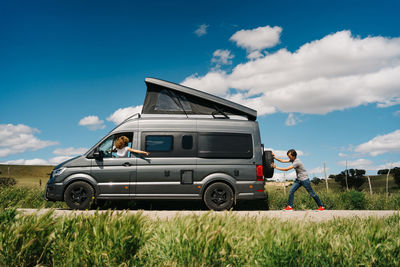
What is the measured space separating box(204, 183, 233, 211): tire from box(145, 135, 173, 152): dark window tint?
153cm

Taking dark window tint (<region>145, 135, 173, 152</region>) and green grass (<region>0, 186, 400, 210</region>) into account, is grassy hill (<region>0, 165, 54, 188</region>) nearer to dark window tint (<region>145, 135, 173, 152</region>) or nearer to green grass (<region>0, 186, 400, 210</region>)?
green grass (<region>0, 186, 400, 210</region>)

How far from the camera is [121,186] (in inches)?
319

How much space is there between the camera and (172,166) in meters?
8.10

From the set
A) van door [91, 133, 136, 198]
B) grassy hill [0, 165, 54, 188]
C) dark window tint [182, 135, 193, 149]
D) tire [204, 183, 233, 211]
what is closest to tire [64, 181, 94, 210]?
van door [91, 133, 136, 198]

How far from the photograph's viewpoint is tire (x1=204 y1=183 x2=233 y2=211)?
8094 millimetres

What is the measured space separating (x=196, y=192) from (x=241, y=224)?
4.27 metres

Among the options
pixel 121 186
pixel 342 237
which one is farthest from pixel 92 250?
pixel 121 186

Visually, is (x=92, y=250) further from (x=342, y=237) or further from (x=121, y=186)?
(x=121, y=186)

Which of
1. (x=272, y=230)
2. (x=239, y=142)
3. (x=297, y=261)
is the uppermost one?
(x=239, y=142)

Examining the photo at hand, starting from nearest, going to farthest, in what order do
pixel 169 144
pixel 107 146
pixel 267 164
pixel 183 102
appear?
pixel 169 144, pixel 107 146, pixel 267 164, pixel 183 102

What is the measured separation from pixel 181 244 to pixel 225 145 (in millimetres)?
5270

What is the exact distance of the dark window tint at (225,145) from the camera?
8.23m

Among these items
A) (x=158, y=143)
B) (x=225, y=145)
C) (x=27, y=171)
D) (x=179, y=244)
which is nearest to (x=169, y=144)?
(x=158, y=143)

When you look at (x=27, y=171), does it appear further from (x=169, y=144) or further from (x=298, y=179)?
(x=298, y=179)
